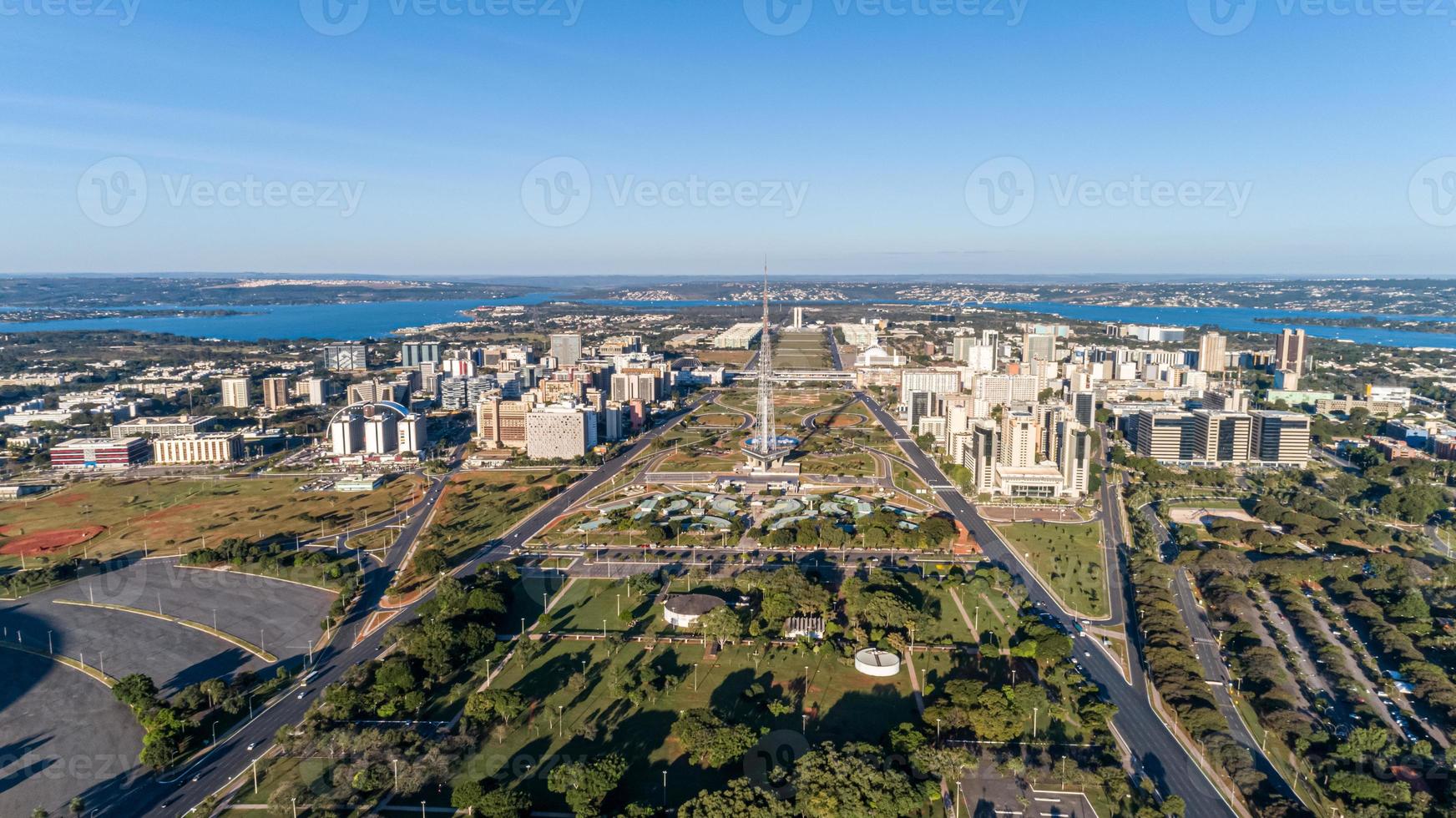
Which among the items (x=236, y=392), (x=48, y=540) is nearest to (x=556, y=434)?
(x=48, y=540)

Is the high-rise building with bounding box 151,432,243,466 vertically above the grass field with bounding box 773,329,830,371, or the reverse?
the grass field with bounding box 773,329,830,371

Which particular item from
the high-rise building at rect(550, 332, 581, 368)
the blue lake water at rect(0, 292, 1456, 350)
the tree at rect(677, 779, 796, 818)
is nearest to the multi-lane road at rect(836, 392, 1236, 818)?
the tree at rect(677, 779, 796, 818)

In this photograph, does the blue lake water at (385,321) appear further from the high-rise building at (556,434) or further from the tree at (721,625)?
the tree at (721,625)

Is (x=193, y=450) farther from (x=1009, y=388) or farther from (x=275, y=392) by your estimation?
(x=1009, y=388)

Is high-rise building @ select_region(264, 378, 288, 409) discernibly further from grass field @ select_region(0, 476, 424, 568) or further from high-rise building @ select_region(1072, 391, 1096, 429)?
high-rise building @ select_region(1072, 391, 1096, 429)

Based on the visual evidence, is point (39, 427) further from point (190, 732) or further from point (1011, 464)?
point (1011, 464)
